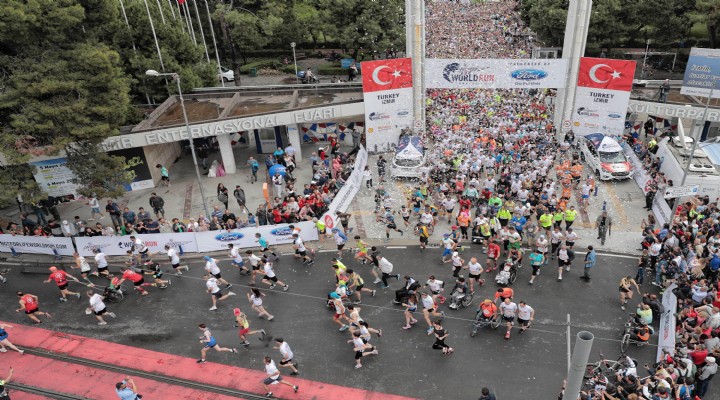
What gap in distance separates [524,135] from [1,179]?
25343 millimetres

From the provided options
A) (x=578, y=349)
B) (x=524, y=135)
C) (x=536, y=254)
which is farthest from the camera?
(x=524, y=135)

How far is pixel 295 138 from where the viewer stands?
30.0 m

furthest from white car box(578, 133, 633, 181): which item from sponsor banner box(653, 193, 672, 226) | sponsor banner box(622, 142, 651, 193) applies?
sponsor banner box(653, 193, 672, 226)

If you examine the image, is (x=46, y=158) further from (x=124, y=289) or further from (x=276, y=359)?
(x=276, y=359)

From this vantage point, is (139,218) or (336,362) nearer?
(336,362)

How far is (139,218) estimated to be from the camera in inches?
874

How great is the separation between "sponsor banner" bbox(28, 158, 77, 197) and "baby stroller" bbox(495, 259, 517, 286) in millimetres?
20782

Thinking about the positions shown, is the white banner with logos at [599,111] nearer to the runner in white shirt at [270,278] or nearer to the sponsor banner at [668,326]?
the sponsor banner at [668,326]

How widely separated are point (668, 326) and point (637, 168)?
43.0ft

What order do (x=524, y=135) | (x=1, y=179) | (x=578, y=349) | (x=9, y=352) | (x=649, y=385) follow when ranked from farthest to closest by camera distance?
1. (x=524, y=135)
2. (x=1, y=179)
3. (x=9, y=352)
4. (x=649, y=385)
5. (x=578, y=349)

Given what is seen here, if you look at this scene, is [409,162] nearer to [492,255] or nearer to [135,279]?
[492,255]

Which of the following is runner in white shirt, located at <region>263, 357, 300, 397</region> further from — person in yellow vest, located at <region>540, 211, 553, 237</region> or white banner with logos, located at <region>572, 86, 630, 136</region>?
white banner with logos, located at <region>572, 86, 630, 136</region>

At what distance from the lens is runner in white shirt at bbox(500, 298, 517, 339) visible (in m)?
15.1

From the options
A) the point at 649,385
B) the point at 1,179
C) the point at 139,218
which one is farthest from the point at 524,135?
the point at 1,179
